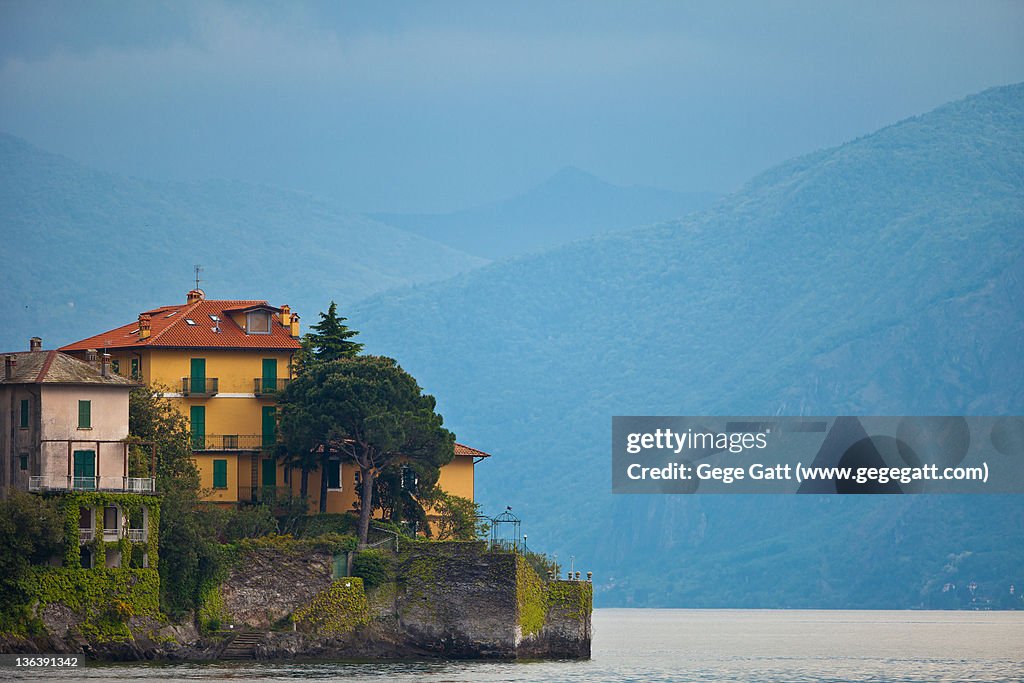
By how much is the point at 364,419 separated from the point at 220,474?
9.38 m

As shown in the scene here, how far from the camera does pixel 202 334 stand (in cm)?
9600

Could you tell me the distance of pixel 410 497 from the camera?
9562cm

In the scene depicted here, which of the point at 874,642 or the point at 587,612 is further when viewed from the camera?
the point at 874,642

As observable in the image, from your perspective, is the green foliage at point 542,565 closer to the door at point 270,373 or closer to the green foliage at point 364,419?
the green foliage at point 364,419

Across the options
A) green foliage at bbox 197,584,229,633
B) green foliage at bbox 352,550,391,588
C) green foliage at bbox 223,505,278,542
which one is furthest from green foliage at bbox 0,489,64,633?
green foliage at bbox 352,550,391,588

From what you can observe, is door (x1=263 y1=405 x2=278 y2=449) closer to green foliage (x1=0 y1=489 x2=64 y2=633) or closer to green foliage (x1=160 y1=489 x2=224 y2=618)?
green foliage (x1=160 y1=489 x2=224 y2=618)

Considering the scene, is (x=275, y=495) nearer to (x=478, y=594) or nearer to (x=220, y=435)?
(x=220, y=435)

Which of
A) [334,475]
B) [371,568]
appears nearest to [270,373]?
[334,475]

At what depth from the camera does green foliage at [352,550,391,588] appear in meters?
89.1

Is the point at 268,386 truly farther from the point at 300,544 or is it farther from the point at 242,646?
the point at 242,646

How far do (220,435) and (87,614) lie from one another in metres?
16.2

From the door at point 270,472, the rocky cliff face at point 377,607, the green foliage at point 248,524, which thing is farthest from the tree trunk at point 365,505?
the door at point 270,472

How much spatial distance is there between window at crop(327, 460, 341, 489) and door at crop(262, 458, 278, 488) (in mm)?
2533

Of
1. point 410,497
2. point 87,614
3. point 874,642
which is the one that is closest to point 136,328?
point 410,497
